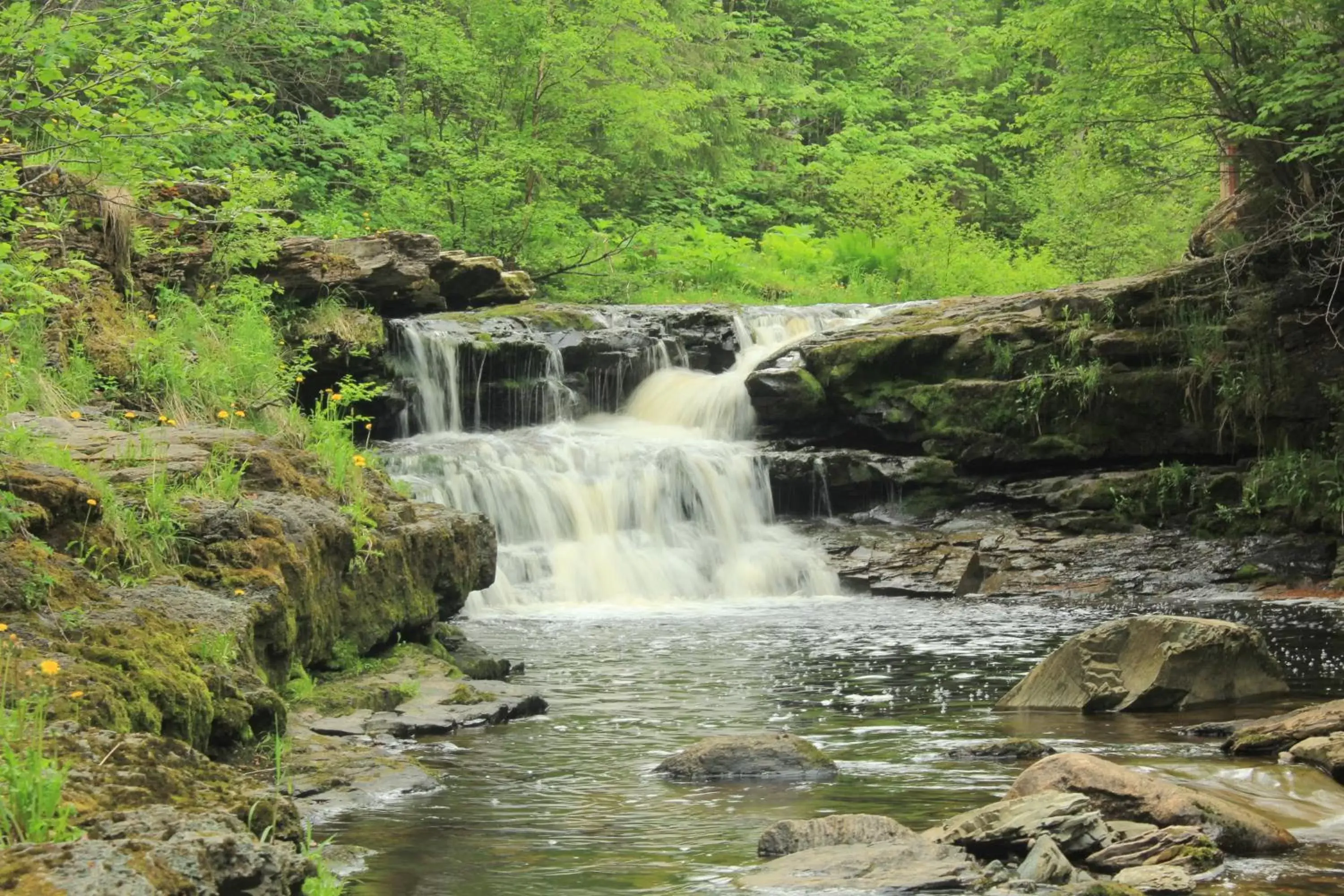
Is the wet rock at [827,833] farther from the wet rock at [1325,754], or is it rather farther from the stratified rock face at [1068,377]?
the stratified rock face at [1068,377]

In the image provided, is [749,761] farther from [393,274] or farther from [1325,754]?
[393,274]

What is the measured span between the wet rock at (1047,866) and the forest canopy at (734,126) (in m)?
4.95

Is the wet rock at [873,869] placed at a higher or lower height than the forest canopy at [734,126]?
lower

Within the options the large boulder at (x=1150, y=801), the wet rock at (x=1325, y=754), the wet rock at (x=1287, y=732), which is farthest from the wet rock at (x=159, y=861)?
the wet rock at (x=1287, y=732)

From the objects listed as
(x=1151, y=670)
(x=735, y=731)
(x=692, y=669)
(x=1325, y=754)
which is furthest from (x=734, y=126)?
(x=1325, y=754)

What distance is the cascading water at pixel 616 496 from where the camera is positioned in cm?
1528

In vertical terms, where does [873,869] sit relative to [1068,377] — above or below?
below

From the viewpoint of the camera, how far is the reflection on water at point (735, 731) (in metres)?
5.22

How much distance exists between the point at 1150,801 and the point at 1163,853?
470 millimetres

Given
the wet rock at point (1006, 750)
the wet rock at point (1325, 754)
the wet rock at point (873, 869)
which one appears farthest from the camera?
the wet rock at point (1006, 750)

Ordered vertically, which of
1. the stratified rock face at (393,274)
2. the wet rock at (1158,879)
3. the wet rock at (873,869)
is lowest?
the wet rock at (1158,879)

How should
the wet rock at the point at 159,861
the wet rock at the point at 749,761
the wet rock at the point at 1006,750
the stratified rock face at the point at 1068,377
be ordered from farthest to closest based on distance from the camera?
the stratified rock face at the point at 1068,377 < the wet rock at the point at 1006,750 < the wet rock at the point at 749,761 < the wet rock at the point at 159,861

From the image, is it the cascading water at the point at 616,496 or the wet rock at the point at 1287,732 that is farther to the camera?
the cascading water at the point at 616,496

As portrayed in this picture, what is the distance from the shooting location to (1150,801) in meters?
5.51
